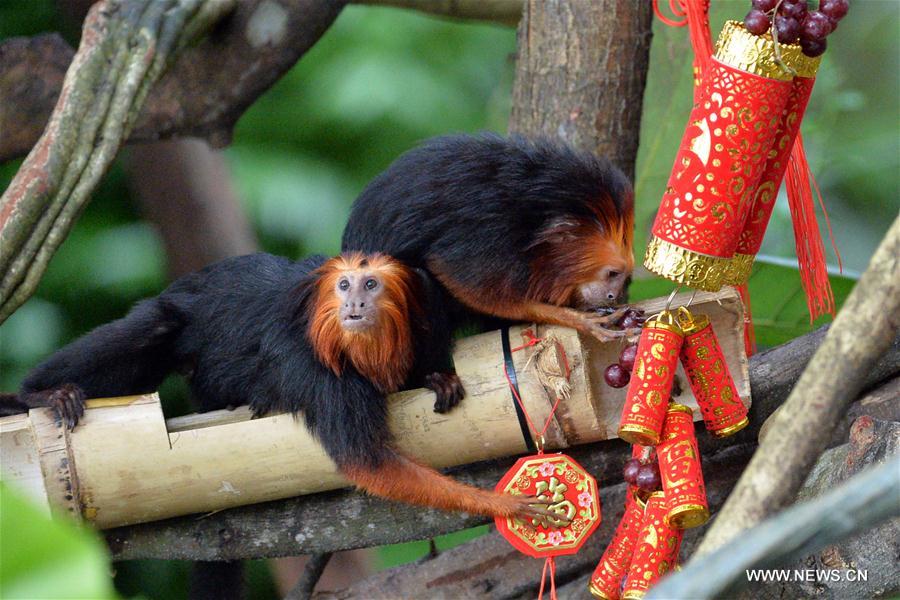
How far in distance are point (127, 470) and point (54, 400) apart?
0.20 meters

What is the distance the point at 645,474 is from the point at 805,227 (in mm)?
486

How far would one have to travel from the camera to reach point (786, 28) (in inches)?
54.1

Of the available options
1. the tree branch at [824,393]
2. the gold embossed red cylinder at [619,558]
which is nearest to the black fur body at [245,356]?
the gold embossed red cylinder at [619,558]

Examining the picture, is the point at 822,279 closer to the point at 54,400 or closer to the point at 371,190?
the point at 371,190

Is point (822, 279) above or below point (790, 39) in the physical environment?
below

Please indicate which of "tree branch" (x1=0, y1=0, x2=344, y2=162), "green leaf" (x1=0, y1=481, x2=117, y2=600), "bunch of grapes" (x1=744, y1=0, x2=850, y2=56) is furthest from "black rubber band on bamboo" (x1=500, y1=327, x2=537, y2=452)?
"tree branch" (x1=0, y1=0, x2=344, y2=162)

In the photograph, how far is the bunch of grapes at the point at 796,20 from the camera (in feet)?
4.51

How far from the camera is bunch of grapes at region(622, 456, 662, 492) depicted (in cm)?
156

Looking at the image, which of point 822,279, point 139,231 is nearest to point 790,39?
point 822,279

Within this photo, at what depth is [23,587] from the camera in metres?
0.60

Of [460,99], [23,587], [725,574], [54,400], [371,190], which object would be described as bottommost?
[460,99]

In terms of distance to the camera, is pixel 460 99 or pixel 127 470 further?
pixel 460 99

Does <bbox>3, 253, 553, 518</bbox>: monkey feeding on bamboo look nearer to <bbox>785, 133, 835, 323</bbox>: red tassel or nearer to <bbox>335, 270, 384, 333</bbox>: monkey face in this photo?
<bbox>335, 270, 384, 333</bbox>: monkey face

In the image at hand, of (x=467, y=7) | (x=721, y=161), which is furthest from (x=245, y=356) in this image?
(x=467, y=7)
